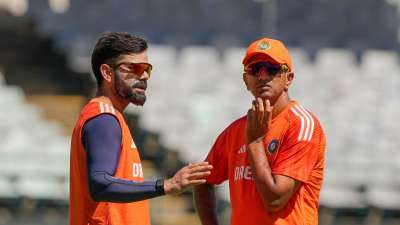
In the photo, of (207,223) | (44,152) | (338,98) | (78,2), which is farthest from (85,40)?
(207,223)

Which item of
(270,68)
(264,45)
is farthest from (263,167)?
(264,45)

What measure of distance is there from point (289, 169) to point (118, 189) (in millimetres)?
862

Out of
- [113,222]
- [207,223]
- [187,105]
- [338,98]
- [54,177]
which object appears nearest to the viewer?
[113,222]

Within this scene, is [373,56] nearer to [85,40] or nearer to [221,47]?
[221,47]

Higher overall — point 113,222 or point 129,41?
point 129,41

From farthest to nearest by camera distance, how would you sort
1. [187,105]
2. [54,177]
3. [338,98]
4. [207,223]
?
[338,98], [187,105], [54,177], [207,223]

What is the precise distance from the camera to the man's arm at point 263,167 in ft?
18.1

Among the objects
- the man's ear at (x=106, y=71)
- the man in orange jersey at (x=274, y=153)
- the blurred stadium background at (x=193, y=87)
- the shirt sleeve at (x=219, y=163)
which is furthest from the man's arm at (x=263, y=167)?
the blurred stadium background at (x=193, y=87)

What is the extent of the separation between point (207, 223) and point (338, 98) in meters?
12.9

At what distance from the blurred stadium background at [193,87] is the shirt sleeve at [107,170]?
9863 mm

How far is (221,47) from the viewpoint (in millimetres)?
18812

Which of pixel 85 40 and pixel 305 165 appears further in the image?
pixel 85 40

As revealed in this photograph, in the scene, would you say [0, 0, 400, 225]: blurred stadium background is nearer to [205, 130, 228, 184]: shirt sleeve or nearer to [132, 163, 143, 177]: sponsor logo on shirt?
[205, 130, 228, 184]: shirt sleeve

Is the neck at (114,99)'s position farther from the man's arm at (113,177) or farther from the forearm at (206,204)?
the forearm at (206,204)
